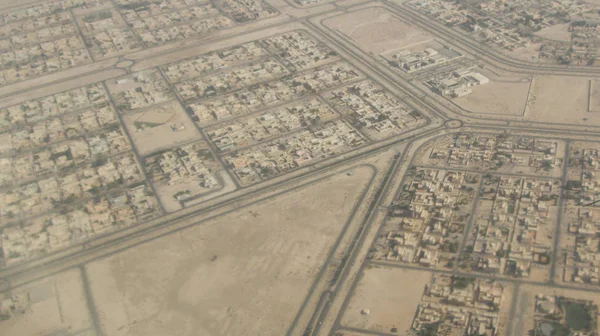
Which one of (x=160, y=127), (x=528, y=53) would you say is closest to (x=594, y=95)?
(x=528, y=53)

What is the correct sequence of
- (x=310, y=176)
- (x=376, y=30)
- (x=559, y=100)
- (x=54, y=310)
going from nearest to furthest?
(x=54, y=310)
(x=310, y=176)
(x=559, y=100)
(x=376, y=30)

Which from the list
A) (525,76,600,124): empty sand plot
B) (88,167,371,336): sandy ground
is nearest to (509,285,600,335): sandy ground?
(88,167,371,336): sandy ground

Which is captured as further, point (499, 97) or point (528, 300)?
point (499, 97)

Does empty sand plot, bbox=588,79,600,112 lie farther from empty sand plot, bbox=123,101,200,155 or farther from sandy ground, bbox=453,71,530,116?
empty sand plot, bbox=123,101,200,155

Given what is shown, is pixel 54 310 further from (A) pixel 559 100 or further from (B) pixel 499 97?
(A) pixel 559 100

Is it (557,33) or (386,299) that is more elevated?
(557,33)
